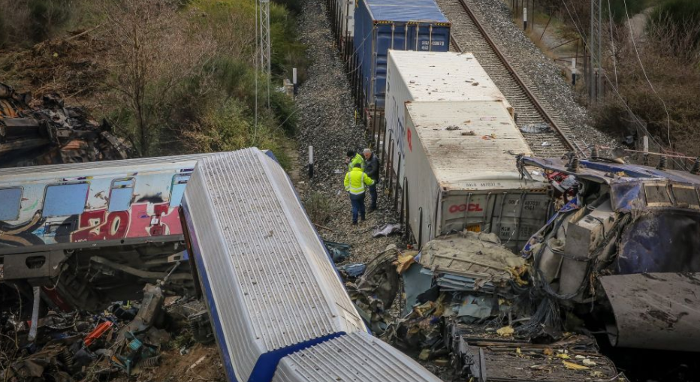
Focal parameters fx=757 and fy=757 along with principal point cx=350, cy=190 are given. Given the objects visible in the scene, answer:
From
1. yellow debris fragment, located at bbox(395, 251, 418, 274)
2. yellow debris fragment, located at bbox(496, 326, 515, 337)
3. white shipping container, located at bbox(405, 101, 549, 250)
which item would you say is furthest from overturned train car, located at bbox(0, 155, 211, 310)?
→ yellow debris fragment, located at bbox(496, 326, 515, 337)

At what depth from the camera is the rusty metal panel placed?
7172 millimetres

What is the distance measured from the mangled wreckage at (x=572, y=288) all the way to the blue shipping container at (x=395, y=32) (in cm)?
863

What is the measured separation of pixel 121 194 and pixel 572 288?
660 centimetres

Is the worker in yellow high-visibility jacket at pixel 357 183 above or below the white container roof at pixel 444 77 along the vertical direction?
below

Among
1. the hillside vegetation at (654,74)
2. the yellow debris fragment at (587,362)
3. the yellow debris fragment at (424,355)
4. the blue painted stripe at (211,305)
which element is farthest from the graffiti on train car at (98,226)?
the hillside vegetation at (654,74)

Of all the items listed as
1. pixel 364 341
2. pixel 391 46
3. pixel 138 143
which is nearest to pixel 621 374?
pixel 364 341

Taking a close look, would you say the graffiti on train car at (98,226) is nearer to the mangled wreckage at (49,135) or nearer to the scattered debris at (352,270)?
the scattered debris at (352,270)

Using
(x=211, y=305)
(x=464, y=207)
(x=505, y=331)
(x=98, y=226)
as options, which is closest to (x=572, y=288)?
(x=505, y=331)

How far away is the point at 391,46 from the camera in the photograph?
17453mm

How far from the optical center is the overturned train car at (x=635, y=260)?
7234mm

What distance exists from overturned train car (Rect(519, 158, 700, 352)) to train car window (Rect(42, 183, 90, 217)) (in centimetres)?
654

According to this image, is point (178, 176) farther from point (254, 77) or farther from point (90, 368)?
point (254, 77)

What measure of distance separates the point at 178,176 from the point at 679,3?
19.3 metres

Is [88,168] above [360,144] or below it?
above
